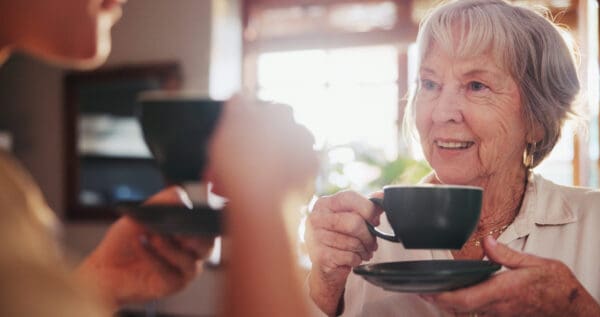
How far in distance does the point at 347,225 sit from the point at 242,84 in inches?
151

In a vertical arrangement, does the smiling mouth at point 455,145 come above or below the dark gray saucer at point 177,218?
above

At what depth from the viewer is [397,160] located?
174 inches

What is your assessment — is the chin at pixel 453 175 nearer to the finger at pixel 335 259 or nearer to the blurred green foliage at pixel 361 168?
the finger at pixel 335 259

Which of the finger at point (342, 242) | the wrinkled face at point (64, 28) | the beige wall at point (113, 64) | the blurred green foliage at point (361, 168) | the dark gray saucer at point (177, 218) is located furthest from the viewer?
the beige wall at point (113, 64)

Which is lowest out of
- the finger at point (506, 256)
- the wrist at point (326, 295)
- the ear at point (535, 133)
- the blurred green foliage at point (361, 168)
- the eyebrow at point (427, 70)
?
the blurred green foliage at point (361, 168)

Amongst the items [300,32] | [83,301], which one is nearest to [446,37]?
[83,301]

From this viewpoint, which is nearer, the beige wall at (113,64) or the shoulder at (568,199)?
the shoulder at (568,199)

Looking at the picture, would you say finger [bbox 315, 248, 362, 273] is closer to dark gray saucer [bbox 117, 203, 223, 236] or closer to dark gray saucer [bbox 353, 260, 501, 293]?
dark gray saucer [bbox 353, 260, 501, 293]

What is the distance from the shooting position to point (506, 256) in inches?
37.1

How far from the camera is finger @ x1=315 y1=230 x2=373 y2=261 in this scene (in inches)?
43.6

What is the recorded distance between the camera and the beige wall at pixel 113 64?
17.0ft

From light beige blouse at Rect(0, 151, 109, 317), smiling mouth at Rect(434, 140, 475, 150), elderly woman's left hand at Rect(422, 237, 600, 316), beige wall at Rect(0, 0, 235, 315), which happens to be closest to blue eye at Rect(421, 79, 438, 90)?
smiling mouth at Rect(434, 140, 475, 150)

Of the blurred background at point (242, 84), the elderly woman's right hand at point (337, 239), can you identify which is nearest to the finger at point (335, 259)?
the elderly woman's right hand at point (337, 239)

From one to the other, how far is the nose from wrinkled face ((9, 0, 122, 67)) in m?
0.75
